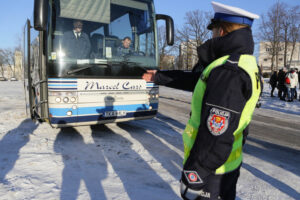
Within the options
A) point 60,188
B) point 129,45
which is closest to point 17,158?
point 60,188

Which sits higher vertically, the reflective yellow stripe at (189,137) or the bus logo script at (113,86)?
the bus logo script at (113,86)

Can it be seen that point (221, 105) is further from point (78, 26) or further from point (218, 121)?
point (78, 26)

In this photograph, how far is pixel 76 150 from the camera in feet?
14.7

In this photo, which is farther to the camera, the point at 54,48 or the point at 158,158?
the point at 54,48

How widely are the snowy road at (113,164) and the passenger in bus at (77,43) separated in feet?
6.32

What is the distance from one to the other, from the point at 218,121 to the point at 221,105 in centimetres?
9

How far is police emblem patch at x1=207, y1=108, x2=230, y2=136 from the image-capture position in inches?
47.8

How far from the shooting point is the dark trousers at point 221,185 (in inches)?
55.7

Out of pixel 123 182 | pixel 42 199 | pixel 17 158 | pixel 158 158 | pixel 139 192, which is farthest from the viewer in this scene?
pixel 158 158

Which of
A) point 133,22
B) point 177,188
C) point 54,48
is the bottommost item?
point 177,188

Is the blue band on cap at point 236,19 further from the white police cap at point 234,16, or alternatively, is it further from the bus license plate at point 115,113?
the bus license plate at point 115,113

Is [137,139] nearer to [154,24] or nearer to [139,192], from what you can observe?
[139,192]

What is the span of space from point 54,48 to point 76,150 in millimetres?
2095

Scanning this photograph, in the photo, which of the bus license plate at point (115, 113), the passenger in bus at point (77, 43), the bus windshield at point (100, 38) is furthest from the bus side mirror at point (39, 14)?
the bus license plate at point (115, 113)
